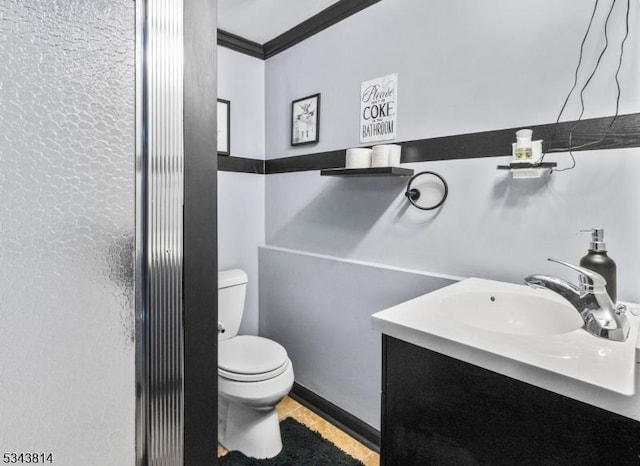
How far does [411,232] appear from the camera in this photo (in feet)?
5.45

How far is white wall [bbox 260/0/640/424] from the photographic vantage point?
1.15 meters

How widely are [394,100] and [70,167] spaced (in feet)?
5.04

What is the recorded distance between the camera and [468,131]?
1462 mm

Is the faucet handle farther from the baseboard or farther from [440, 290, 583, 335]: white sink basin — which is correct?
the baseboard

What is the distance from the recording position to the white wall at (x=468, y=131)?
45.3 inches

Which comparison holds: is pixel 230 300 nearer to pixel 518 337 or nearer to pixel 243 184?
pixel 243 184

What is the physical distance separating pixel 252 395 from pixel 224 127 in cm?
157

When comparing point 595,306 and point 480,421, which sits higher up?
point 595,306

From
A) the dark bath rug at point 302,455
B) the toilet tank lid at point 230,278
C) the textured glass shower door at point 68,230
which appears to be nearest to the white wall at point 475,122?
the toilet tank lid at point 230,278

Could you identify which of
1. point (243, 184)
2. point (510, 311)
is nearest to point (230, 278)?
point (243, 184)

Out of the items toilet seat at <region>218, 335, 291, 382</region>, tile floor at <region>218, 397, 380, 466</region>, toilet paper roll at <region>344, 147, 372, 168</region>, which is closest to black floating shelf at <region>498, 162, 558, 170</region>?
toilet paper roll at <region>344, 147, 372, 168</region>

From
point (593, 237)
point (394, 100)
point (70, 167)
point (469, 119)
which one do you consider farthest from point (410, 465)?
point (394, 100)

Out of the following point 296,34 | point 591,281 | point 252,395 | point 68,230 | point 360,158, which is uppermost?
Answer: point 296,34

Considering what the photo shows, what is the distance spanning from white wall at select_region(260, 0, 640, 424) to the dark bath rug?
0.77 ft
